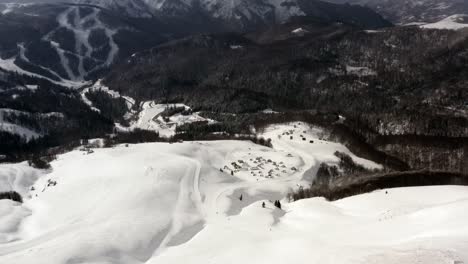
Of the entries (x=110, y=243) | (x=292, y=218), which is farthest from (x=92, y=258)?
(x=292, y=218)

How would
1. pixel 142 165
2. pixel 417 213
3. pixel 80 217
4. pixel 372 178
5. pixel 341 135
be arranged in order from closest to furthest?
pixel 417 213, pixel 80 217, pixel 372 178, pixel 142 165, pixel 341 135

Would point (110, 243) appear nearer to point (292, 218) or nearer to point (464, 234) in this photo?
point (292, 218)

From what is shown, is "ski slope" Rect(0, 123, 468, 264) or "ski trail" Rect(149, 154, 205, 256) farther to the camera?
"ski trail" Rect(149, 154, 205, 256)

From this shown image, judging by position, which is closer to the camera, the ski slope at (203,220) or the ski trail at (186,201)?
the ski slope at (203,220)

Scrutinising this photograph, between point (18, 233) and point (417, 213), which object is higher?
point (417, 213)

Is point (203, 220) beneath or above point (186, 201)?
above

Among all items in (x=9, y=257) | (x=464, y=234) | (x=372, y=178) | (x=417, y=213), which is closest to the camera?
(x=464, y=234)

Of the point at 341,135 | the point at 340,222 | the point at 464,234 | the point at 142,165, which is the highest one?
the point at 464,234

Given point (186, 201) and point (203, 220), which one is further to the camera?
point (186, 201)
